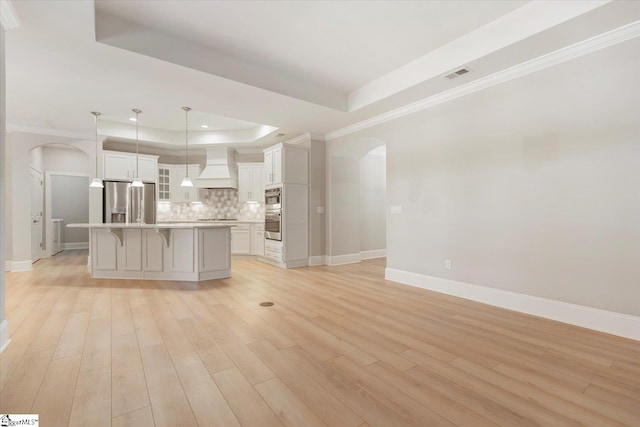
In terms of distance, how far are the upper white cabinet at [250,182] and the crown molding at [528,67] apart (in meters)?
3.98

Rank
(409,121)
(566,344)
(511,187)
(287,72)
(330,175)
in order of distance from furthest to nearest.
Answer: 1. (330,175)
2. (409,121)
3. (287,72)
4. (511,187)
5. (566,344)

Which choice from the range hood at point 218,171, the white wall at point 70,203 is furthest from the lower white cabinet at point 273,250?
the white wall at point 70,203

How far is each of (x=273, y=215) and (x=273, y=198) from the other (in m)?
0.38

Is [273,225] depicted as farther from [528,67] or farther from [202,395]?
[528,67]

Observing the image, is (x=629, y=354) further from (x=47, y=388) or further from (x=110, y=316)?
(x=110, y=316)

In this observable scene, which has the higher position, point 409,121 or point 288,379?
point 409,121

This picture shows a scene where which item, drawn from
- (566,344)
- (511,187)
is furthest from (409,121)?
(566,344)

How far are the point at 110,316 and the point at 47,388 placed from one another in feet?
4.72

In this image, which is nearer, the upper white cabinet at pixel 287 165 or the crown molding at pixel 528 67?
the crown molding at pixel 528 67

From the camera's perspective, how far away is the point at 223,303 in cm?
368

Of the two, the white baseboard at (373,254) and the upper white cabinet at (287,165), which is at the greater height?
the upper white cabinet at (287,165)

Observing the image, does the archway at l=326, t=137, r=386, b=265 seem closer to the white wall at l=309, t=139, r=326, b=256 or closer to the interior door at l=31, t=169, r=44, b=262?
the white wall at l=309, t=139, r=326, b=256

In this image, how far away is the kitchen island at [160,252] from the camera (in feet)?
15.8

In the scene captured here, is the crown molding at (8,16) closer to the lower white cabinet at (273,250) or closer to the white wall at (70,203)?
the lower white cabinet at (273,250)
